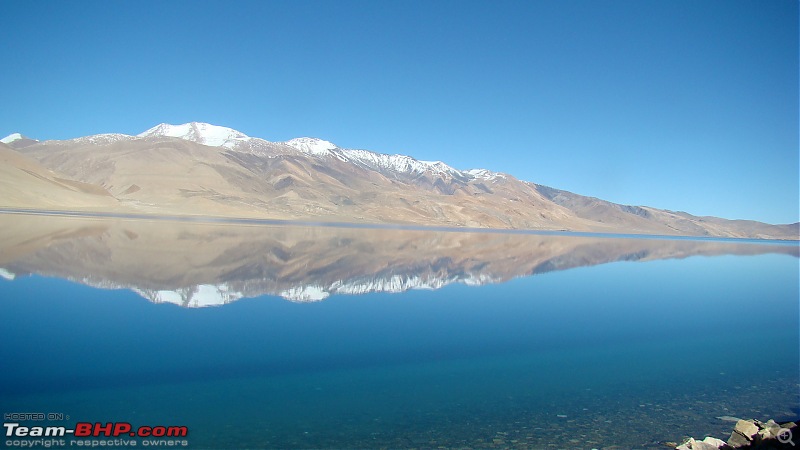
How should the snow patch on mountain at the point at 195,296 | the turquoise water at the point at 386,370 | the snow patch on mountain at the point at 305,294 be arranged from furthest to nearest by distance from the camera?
the snow patch on mountain at the point at 305,294, the snow patch on mountain at the point at 195,296, the turquoise water at the point at 386,370

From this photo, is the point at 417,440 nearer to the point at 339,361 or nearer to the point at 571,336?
the point at 339,361

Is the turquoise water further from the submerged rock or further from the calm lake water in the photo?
the submerged rock

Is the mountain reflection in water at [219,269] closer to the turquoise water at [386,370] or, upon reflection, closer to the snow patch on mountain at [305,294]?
the snow patch on mountain at [305,294]

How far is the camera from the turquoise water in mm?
8445

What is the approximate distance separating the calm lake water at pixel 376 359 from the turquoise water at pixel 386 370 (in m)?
0.05

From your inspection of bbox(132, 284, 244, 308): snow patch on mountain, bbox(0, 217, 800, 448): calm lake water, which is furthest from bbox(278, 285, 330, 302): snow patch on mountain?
bbox(132, 284, 244, 308): snow patch on mountain

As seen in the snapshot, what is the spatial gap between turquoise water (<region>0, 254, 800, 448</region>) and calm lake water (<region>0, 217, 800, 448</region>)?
5 centimetres

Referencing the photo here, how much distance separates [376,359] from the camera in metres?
12.2

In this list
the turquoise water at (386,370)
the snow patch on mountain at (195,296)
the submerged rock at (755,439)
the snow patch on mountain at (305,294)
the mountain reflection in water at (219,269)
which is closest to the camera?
the submerged rock at (755,439)

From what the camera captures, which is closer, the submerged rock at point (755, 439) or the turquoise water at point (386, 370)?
the submerged rock at point (755, 439)

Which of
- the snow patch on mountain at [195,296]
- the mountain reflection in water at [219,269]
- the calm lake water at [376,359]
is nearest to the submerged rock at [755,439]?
the calm lake water at [376,359]

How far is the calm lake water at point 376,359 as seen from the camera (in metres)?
8.53

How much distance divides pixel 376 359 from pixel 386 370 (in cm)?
86

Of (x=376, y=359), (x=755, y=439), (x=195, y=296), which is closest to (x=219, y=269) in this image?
(x=195, y=296)
